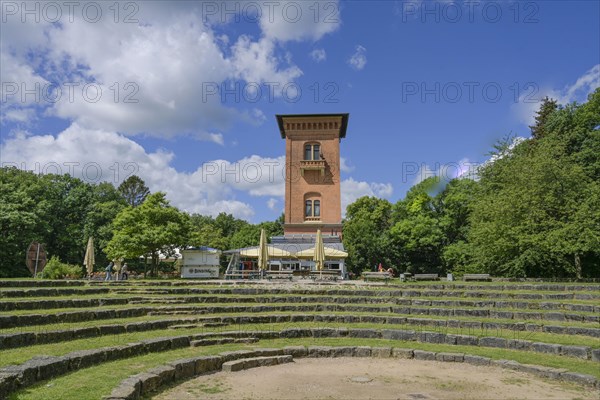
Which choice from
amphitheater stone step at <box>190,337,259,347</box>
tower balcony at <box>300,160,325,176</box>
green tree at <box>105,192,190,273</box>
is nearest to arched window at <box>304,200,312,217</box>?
tower balcony at <box>300,160,325,176</box>

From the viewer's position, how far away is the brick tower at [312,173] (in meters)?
40.5

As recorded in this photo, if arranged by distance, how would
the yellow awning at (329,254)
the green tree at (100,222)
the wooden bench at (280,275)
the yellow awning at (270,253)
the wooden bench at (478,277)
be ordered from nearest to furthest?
the wooden bench at (478,277)
the wooden bench at (280,275)
the yellow awning at (329,254)
the yellow awning at (270,253)
the green tree at (100,222)

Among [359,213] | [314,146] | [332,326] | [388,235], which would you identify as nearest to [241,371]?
[332,326]

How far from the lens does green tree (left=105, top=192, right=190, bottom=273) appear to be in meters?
31.4

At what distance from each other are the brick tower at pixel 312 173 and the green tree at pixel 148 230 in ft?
35.1

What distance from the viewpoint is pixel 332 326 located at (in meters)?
14.7

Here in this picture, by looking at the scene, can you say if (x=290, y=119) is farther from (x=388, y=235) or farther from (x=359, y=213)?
(x=359, y=213)

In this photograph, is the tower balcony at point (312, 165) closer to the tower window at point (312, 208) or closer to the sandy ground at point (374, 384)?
the tower window at point (312, 208)

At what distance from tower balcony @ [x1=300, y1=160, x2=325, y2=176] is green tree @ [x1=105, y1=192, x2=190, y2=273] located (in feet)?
40.7

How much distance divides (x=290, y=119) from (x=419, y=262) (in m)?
22.6

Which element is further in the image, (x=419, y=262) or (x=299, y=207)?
(x=419, y=262)

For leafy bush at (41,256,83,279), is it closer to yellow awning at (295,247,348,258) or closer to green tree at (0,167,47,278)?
green tree at (0,167,47,278)

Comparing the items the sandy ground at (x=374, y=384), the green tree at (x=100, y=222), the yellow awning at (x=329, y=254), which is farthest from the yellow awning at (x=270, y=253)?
the green tree at (x=100, y=222)

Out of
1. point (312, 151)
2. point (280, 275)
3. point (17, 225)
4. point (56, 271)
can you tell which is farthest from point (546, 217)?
point (17, 225)
